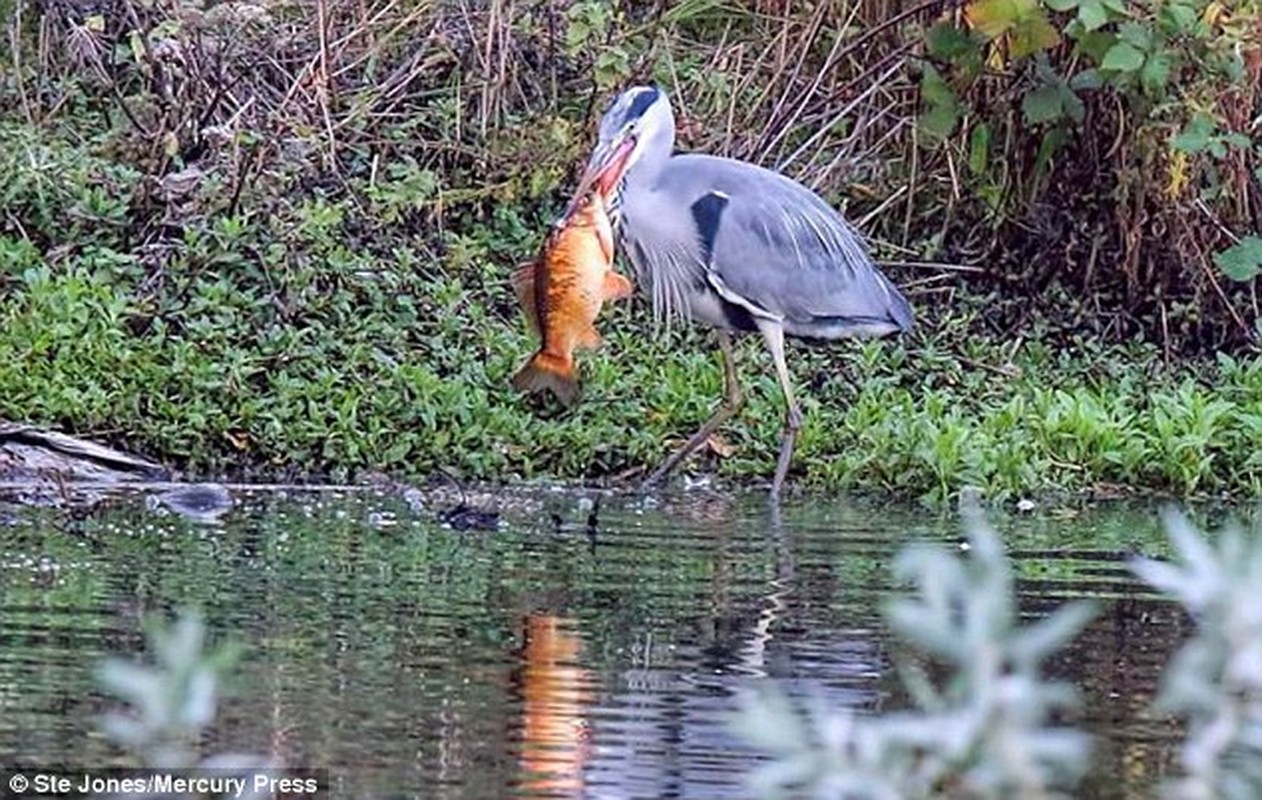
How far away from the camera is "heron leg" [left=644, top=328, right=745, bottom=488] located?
8.70 meters

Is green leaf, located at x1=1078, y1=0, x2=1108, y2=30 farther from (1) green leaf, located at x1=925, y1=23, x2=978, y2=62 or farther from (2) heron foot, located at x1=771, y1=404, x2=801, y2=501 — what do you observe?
(2) heron foot, located at x1=771, y1=404, x2=801, y2=501

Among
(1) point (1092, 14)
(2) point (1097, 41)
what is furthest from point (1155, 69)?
(1) point (1092, 14)

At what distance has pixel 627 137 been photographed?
8.92 metres

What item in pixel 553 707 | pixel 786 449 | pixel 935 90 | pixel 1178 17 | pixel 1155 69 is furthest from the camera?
pixel 935 90

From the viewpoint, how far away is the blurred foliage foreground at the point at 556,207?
29.1ft

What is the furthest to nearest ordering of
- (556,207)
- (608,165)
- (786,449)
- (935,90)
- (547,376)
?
(556,207), (935,90), (608,165), (786,449), (547,376)

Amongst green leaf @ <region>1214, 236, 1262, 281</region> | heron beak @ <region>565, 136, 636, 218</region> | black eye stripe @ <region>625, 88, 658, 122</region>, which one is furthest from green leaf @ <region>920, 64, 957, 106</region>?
heron beak @ <region>565, 136, 636, 218</region>

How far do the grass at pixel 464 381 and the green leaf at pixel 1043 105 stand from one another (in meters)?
0.80

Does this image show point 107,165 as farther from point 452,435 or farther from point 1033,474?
point 1033,474

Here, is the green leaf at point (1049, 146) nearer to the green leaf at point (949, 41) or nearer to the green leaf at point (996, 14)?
the green leaf at point (949, 41)

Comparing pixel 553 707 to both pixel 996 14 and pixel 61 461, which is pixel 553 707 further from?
pixel 996 14

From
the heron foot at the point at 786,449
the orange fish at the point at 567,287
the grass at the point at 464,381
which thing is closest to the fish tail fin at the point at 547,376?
the orange fish at the point at 567,287

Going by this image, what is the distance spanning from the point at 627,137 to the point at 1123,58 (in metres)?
2.17

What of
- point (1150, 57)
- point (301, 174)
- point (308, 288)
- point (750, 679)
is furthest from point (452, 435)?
point (750, 679)
